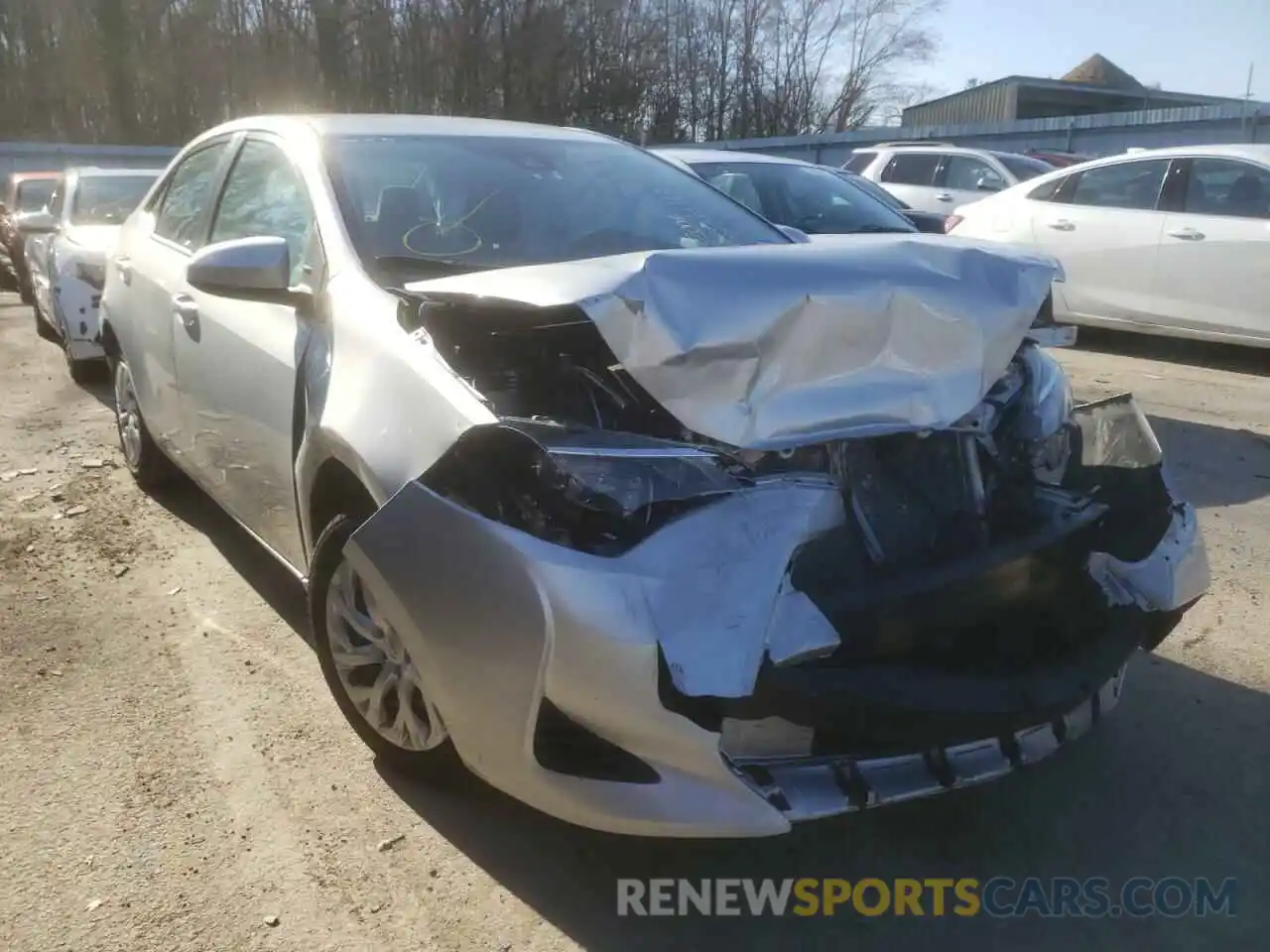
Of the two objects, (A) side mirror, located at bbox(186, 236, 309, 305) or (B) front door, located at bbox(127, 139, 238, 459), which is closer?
(A) side mirror, located at bbox(186, 236, 309, 305)

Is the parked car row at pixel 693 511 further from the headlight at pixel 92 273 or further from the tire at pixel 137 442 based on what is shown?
the headlight at pixel 92 273

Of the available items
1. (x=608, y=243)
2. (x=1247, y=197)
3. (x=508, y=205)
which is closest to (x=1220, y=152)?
(x=1247, y=197)

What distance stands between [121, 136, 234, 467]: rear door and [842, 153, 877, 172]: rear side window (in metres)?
10.3

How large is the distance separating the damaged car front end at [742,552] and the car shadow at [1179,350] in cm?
630

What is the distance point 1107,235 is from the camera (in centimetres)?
862

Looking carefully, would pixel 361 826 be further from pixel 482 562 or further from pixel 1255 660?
pixel 1255 660

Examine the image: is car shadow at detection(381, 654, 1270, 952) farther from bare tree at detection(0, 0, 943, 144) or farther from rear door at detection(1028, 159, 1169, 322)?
bare tree at detection(0, 0, 943, 144)

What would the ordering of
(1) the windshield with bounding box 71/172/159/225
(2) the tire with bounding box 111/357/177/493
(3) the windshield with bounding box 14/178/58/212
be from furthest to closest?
(3) the windshield with bounding box 14/178/58/212 < (1) the windshield with bounding box 71/172/159/225 < (2) the tire with bounding box 111/357/177/493

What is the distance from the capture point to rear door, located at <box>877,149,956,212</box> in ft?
42.4

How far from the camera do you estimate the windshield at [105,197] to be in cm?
880

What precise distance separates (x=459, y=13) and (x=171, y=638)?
36.9m

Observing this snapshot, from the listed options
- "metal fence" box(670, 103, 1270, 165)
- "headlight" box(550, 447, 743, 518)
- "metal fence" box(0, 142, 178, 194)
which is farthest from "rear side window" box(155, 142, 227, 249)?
Answer: "metal fence" box(0, 142, 178, 194)

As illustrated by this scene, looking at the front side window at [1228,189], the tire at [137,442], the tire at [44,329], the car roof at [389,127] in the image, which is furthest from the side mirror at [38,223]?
the front side window at [1228,189]

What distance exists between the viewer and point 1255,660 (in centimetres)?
355
